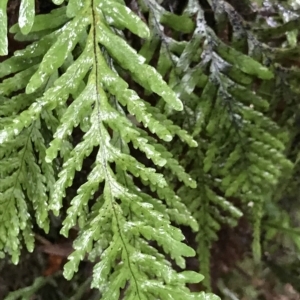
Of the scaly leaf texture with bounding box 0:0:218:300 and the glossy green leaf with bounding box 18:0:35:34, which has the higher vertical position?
the glossy green leaf with bounding box 18:0:35:34

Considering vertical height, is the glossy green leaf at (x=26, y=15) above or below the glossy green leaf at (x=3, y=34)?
above

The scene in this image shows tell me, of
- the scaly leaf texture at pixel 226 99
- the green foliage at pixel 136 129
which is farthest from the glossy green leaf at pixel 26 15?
the scaly leaf texture at pixel 226 99

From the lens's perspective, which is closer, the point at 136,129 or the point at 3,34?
the point at 3,34

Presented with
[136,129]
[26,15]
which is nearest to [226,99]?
[136,129]

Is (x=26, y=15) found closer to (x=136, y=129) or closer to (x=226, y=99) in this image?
(x=136, y=129)

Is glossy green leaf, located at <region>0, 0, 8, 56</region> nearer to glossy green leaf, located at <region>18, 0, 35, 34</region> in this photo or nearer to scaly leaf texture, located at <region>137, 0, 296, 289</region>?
glossy green leaf, located at <region>18, 0, 35, 34</region>

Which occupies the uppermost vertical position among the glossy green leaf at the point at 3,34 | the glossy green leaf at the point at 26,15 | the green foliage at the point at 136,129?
the glossy green leaf at the point at 26,15

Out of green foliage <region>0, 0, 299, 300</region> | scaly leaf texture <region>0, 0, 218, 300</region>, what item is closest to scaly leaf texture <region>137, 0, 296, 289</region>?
green foliage <region>0, 0, 299, 300</region>

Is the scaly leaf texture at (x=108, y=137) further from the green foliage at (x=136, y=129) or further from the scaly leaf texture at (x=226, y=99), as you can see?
the scaly leaf texture at (x=226, y=99)

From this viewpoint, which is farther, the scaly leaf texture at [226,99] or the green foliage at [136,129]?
the scaly leaf texture at [226,99]

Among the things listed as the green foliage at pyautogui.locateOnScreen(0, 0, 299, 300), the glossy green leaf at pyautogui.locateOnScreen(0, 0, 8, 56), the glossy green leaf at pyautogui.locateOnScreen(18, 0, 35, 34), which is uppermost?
the glossy green leaf at pyautogui.locateOnScreen(18, 0, 35, 34)
